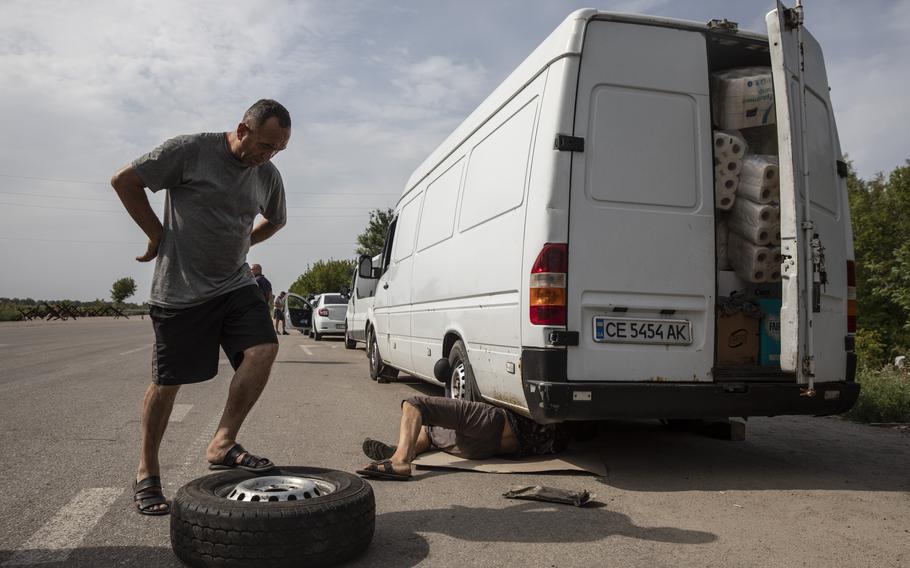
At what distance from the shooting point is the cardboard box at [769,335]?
4980 mm

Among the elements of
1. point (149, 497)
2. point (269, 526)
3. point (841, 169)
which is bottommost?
point (149, 497)

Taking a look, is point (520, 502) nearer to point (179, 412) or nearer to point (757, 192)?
point (757, 192)

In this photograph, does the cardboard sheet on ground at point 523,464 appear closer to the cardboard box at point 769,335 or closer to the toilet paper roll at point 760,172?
the cardboard box at point 769,335

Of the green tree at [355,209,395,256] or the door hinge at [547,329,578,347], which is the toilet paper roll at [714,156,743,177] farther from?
the green tree at [355,209,395,256]

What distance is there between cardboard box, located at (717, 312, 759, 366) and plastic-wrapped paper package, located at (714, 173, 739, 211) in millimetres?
734

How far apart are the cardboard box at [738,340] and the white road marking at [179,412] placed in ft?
14.6

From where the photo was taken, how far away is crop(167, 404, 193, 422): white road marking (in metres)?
6.46

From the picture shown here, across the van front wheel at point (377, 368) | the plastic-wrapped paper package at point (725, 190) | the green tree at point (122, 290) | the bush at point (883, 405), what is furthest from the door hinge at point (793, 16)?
the green tree at point (122, 290)

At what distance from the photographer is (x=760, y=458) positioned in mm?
5367

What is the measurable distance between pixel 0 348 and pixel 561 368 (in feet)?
47.5

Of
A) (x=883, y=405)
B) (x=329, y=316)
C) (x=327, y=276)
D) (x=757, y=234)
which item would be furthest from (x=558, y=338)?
(x=327, y=276)

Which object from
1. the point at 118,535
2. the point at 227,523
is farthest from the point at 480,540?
the point at 118,535

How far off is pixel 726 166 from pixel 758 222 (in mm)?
421

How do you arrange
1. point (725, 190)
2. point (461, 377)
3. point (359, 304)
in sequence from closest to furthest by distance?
point (725, 190)
point (461, 377)
point (359, 304)
